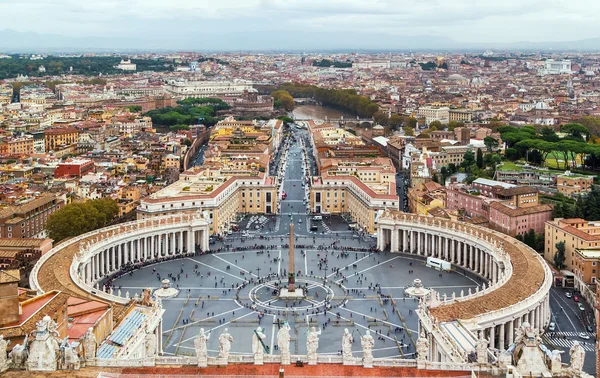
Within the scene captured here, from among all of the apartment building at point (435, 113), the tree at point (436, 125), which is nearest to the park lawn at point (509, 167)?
the tree at point (436, 125)

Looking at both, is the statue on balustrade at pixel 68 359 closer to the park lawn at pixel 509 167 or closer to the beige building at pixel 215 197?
the beige building at pixel 215 197

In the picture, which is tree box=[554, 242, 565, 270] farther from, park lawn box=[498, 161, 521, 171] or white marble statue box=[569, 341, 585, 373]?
white marble statue box=[569, 341, 585, 373]

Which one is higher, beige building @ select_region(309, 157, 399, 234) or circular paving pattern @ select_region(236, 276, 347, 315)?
beige building @ select_region(309, 157, 399, 234)

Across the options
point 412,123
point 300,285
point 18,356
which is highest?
point 412,123

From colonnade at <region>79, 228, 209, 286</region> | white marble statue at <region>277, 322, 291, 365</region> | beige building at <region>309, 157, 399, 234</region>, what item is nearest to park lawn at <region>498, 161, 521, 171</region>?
beige building at <region>309, 157, 399, 234</region>

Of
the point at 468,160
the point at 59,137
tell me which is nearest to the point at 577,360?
the point at 468,160

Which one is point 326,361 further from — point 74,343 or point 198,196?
point 198,196

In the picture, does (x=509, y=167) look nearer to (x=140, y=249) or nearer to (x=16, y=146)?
(x=140, y=249)
